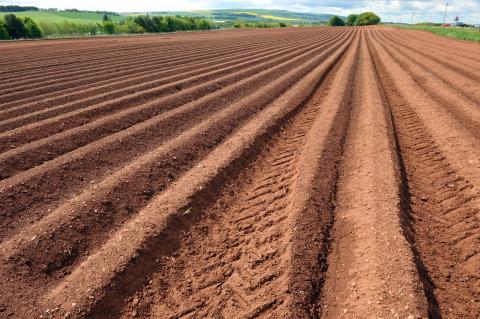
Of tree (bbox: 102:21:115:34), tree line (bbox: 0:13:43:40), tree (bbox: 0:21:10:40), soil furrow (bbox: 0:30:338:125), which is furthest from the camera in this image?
tree (bbox: 102:21:115:34)

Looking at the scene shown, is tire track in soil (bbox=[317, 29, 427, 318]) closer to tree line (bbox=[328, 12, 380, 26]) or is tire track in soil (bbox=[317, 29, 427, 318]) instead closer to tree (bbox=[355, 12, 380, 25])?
tree line (bbox=[328, 12, 380, 26])

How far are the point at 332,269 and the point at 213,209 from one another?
191cm

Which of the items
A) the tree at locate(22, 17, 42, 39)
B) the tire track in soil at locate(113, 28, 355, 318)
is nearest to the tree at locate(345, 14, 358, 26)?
the tree at locate(22, 17, 42, 39)

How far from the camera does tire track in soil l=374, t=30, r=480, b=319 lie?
3.43 metres

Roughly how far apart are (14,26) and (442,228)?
5818 centimetres

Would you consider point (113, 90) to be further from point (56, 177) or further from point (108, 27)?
point (108, 27)

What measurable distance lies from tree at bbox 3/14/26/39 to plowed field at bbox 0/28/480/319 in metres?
47.9

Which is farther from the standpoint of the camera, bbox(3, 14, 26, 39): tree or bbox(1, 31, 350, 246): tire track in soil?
bbox(3, 14, 26, 39): tree

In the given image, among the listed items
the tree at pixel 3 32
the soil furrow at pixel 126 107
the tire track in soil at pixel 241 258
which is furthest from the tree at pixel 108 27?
the tire track in soil at pixel 241 258

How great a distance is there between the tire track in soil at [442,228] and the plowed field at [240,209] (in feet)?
0.07

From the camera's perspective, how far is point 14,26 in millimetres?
48688

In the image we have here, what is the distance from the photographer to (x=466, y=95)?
1105 centimetres

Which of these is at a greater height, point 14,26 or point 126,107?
point 14,26

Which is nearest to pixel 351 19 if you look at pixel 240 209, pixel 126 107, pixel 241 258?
pixel 126 107
